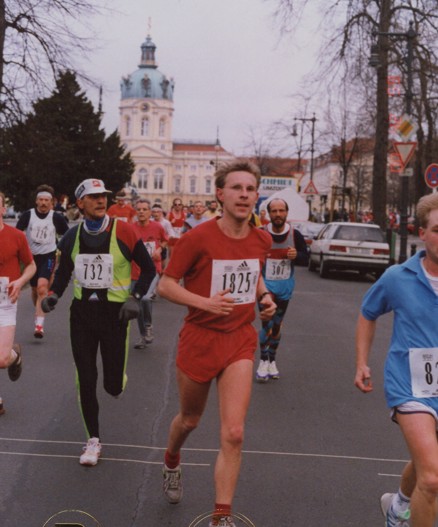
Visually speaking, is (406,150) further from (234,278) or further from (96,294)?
(234,278)

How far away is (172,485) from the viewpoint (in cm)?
420

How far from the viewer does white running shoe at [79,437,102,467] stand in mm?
4730

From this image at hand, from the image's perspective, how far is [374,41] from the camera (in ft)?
76.6

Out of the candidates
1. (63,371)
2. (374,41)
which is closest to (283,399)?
(63,371)

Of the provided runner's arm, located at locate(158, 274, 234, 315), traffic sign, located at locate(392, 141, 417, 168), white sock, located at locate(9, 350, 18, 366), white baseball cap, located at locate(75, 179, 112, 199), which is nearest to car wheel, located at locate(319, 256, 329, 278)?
traffic sign, located at locate(392, 141, 417, 168)

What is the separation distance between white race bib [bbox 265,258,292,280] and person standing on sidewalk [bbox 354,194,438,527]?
378 cm

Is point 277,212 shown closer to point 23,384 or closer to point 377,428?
point 377,428

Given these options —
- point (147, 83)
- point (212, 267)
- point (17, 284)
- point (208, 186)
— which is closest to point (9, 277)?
point (17, 284)

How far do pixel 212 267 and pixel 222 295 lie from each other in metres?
0.19

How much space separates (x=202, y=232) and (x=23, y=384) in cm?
Result: 382

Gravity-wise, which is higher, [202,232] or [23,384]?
[202,232]

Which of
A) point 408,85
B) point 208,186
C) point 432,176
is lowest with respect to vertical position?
point 432,176

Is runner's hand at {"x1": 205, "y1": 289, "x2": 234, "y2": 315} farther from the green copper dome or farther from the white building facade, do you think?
the green copper dome

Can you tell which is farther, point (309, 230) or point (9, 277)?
point (309, 230)
